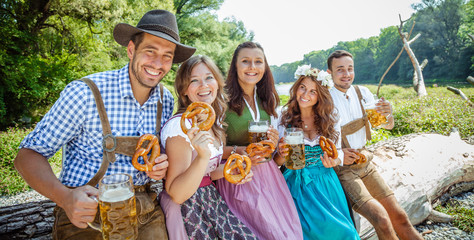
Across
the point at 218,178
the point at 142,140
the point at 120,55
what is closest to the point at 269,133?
the point at 218,178

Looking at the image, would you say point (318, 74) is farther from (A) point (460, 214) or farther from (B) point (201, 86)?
(A) point (460, 214)

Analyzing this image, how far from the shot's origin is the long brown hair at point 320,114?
10.3 ft

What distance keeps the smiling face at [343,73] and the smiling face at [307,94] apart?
2.26ft

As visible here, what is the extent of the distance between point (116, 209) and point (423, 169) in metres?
5.03

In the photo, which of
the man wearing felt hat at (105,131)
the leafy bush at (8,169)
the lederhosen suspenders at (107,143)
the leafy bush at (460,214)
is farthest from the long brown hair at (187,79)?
the leafy bush at (8,169)

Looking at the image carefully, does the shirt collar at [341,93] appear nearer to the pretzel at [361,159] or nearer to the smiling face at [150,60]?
the pretzel at [361,159]

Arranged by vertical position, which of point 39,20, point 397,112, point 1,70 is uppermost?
point 39,20

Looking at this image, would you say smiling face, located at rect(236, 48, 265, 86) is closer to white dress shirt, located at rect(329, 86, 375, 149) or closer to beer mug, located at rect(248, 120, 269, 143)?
beer mug, located at rect(248, 120, 269, 143)

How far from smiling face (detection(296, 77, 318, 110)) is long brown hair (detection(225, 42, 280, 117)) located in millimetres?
374

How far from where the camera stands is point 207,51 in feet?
60.3

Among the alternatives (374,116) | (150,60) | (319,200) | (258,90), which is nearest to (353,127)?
(374,116)

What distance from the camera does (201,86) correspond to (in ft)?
7.89

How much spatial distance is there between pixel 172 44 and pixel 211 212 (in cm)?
155

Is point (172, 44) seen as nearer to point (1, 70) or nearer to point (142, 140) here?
point (142, 140)
